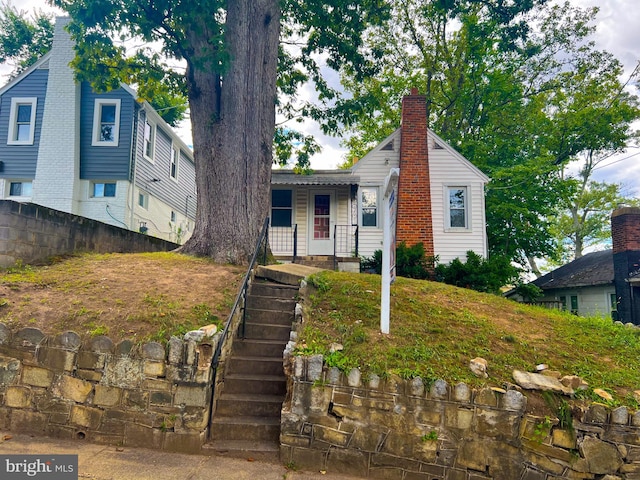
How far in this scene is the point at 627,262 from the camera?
39.3 feet

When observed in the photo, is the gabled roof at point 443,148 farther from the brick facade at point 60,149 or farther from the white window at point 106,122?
the brick facade at point 60,149

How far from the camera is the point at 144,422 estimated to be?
400cm

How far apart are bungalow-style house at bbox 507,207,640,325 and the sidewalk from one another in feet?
39.0

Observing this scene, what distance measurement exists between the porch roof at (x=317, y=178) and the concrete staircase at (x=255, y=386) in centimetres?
743

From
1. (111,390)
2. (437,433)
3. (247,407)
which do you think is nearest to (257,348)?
(247,407)

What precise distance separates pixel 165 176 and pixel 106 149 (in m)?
Answer: 3.08

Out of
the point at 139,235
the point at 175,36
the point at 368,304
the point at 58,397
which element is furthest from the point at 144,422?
the point at 175,36

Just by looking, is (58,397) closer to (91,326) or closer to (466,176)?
(91,326)

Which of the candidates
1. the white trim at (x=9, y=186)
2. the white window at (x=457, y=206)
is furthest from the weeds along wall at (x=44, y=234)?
the white window at (x=457, y=206)

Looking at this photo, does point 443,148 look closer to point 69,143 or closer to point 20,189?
point 69,143

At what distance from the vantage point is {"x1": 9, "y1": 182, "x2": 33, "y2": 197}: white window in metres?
13.6

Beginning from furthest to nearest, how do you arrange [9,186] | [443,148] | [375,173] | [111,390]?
[9,186] → [375,173] → [443,148] → [111,390]

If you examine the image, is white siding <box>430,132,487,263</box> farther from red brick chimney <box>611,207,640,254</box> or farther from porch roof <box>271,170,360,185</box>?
red brick chimney <box>611,207,640,254</box>

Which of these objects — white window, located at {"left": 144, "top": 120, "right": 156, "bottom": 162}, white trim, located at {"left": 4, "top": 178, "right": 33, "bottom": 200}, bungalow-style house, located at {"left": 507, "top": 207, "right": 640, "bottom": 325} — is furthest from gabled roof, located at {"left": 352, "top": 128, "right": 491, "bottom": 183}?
white trim, located at {"left": 4, "top": 178, "right": 33, "bottom": 200}
